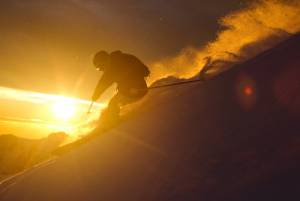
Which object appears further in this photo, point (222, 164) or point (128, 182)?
point (128, 182)

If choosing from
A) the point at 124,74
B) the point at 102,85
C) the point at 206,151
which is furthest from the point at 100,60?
the point at 206,151

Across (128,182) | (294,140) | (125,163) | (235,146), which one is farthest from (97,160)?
(294,140)

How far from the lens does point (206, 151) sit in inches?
221

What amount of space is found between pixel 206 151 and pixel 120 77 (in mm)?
7133

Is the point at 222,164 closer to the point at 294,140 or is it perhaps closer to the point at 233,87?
the point at 294,140

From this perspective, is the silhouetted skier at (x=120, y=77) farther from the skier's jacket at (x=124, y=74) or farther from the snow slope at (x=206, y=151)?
the snow slope at (x=206, y=151)

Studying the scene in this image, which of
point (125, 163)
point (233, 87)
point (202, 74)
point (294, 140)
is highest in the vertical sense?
point (202, 74)

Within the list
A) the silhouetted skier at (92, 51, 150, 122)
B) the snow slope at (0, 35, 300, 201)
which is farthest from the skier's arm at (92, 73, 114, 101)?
the snow slope at (0, 35, 300, 201)

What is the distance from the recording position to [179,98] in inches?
371

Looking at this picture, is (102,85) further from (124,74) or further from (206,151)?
(206,151)

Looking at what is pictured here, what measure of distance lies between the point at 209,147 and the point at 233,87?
88.1 inches

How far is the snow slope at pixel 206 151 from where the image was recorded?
4.56m

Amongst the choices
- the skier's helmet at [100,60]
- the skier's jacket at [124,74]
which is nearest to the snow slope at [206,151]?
the skier's jacket at [124,74]

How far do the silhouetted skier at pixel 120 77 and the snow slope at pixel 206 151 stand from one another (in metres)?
2.78
